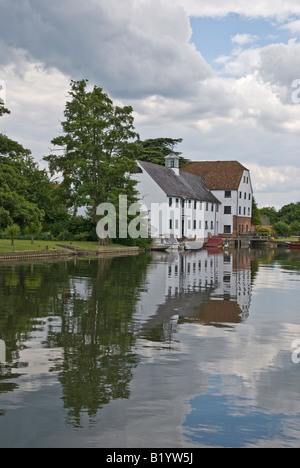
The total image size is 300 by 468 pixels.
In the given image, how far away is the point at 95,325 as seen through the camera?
14.8 meters

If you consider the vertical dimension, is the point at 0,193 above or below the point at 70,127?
below

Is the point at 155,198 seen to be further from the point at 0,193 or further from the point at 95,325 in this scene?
the point at 95,325

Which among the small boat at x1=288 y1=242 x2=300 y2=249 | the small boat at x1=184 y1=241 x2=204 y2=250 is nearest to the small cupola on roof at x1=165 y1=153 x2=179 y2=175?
the small boat at x1=184 y1=241 x2=204 y2=250

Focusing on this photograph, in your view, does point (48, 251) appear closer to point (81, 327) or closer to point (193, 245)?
point (193, 245)

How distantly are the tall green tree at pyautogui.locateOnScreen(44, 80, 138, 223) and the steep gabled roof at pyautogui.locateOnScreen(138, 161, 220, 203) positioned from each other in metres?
14.0

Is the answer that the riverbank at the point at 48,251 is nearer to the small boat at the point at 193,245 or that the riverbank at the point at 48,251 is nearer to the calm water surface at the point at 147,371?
the small boat at the point at 193,245

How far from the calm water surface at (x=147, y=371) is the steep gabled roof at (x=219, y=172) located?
70.7m

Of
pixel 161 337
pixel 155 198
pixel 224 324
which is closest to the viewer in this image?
pixel 161 337

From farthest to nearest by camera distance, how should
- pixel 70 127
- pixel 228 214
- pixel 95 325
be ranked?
1. pixel 228 214
2. pixel 70 127
3. pixel 95 325

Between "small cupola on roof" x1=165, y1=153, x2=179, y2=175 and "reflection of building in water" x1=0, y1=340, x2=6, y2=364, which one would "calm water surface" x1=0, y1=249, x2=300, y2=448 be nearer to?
"reflection of building in water" x1=0, y1=340, x2=6, y2=364

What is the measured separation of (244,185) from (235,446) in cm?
8897

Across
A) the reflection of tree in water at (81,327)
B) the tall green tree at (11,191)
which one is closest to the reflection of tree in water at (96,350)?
the reflection of tree in water at (81,327)

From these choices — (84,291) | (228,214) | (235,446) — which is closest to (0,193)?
(84,291)

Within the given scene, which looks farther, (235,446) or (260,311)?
(260,311)
